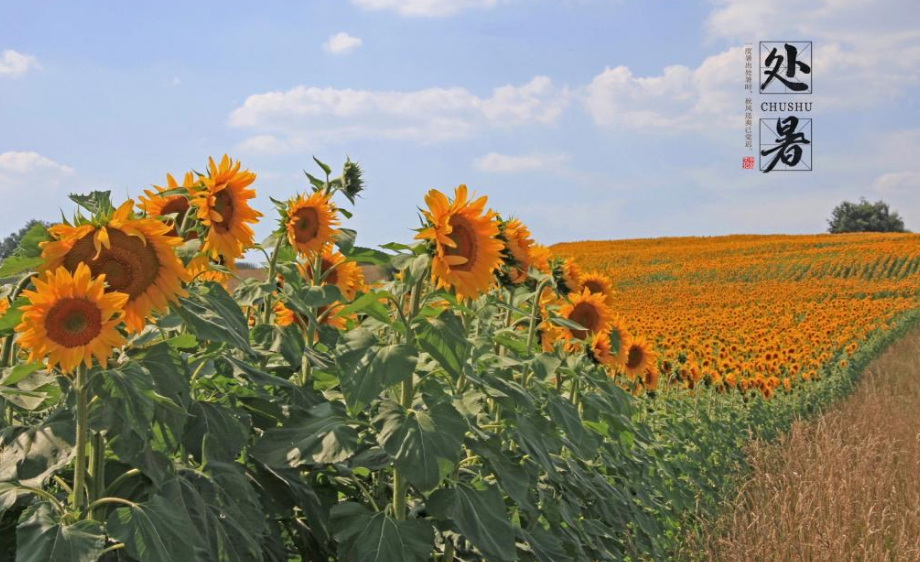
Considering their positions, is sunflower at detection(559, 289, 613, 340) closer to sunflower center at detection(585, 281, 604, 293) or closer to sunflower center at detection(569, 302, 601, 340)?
sunflower center at detection(569, 302, 601, 340)

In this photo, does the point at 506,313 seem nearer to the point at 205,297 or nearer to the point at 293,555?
the point at 293,555

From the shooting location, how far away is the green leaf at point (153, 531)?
74.6 inches

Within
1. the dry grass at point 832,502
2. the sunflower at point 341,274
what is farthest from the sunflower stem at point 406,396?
the dry grass at point 832,502

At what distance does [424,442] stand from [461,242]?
1.85 feet

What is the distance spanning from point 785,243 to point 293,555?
39613 mm

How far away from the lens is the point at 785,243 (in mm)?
39594

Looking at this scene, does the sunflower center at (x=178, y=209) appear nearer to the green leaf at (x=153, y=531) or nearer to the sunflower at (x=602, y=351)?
the green leaf at (x=153, y=531)

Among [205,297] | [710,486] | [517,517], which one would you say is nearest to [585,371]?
[517,517]

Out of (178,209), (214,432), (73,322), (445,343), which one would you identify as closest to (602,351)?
(445,343)

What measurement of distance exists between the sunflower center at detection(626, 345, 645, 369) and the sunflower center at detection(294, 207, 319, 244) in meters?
2.39

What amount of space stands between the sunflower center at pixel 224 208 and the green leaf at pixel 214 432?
26.3 inches

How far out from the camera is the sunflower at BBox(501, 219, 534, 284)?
315 cm

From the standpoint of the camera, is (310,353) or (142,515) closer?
(142,515)

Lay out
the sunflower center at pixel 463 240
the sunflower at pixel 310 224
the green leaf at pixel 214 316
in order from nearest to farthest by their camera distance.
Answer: the green leaf at pixel 214 316, the sunflower center at pixel 463 240, the sunflower at pixel 310 224
